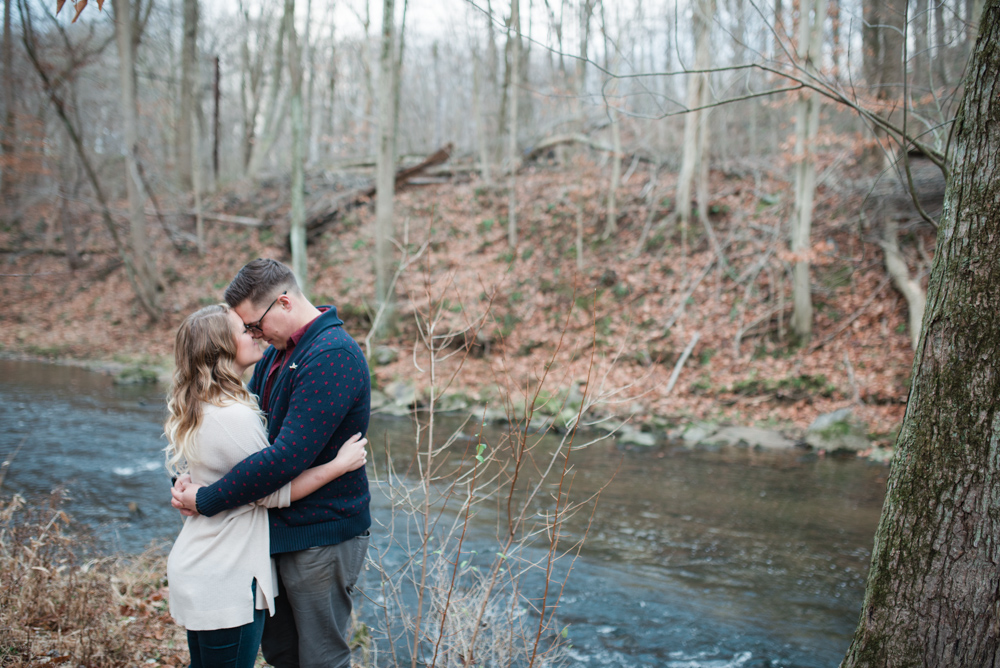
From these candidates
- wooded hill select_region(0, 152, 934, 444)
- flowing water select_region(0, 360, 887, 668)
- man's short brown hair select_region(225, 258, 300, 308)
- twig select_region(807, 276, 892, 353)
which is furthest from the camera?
twig select_region(807, 276, 892, 353)

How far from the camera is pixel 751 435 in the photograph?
9.53 meters

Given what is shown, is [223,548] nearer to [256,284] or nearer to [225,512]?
[225,512]

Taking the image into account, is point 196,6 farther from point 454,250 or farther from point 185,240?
point 454,250

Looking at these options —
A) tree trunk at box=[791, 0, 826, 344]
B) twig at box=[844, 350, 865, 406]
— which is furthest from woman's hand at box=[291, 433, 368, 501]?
tree trunk at box=[791, 0, 826, 344]

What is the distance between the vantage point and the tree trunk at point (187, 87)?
22828mm

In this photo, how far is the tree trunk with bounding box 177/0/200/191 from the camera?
22.8 metres

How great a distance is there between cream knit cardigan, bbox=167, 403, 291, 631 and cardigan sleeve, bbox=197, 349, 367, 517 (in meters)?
0.10

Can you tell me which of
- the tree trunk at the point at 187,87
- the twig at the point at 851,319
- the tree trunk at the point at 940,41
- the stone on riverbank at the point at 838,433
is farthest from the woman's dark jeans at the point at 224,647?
the tree trunk at the point at 187,87

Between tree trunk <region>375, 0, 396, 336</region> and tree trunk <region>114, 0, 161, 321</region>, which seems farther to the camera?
tree trunk <region>114, 0, 161, 321</region>

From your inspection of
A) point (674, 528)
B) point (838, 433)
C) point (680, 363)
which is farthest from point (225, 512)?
point (680, 363)

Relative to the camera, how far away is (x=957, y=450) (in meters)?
2.07

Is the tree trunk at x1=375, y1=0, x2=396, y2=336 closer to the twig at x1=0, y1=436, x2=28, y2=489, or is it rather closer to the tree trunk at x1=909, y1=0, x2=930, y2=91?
the twig at x1=0, y1=436, x2=28, y2=489

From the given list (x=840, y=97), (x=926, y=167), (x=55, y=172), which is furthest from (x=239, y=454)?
(x=55, y=172)

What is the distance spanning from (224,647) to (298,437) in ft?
2.57
